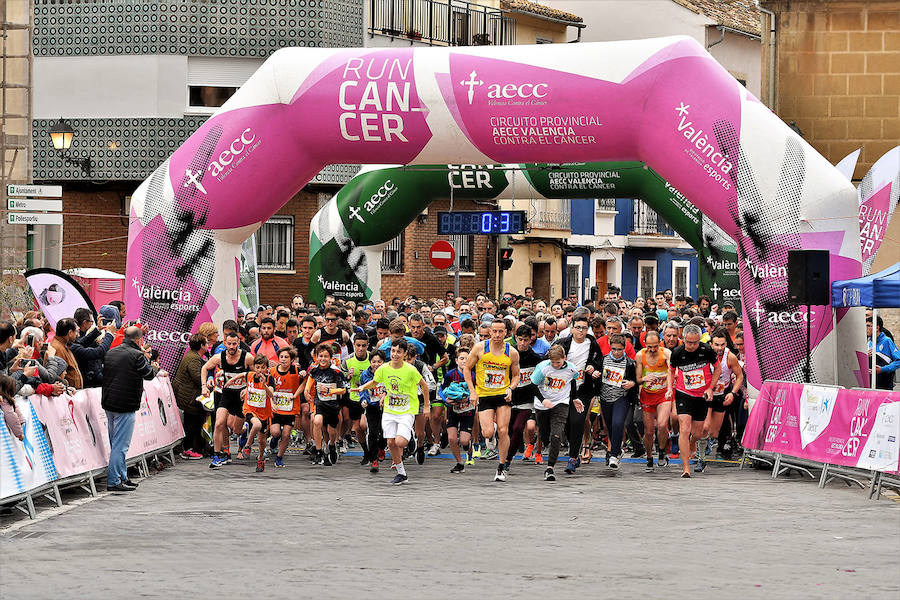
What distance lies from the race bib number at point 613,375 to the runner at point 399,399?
2.11 m

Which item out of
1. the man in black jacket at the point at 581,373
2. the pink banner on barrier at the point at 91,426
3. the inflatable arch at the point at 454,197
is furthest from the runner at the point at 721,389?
the inflatable arch at the point at 454,197

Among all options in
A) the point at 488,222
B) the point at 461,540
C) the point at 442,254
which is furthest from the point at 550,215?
the point at 461,540

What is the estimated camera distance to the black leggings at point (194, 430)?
59.0ft

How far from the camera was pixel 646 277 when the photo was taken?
174ft

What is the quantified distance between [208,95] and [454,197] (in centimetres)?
908

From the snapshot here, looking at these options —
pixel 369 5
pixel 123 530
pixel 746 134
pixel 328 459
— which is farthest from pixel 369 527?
pixel 369 5

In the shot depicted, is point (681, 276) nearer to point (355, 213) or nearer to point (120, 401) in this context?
point (355, 213)

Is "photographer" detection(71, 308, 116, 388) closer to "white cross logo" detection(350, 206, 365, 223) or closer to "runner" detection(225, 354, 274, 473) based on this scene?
"runner" detection(225, 354, 274, 473)

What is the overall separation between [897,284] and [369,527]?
6311 millimetres

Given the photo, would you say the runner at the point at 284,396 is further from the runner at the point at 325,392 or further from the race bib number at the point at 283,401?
the runner at the point at 325,392

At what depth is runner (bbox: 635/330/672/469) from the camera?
54.9 ft

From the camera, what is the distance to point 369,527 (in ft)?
39.6

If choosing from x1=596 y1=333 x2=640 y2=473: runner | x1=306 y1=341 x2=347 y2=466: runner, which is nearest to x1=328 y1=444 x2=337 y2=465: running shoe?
x1=306 y1=341 x2=347 y2=466: runner

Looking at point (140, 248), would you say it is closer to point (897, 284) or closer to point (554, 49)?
point (554, 49)
